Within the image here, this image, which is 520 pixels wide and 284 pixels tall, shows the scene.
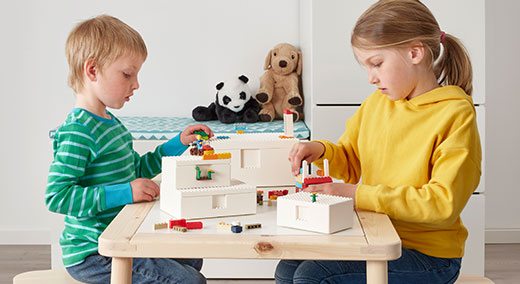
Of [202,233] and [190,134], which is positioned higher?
[190,134]

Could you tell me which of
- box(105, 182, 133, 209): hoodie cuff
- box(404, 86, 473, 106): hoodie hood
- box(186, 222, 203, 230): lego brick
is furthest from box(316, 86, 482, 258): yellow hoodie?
box(105, 182, 133, 209): hoodie cuff

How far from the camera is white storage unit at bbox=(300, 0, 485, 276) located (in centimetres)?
266

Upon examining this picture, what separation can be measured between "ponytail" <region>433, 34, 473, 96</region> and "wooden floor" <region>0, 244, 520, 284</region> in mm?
1247

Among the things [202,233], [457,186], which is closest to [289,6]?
[457,186]

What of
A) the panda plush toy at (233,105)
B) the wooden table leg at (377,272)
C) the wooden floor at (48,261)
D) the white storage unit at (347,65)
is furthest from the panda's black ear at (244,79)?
the wooden table leg at (377,272)

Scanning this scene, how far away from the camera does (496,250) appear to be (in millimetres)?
3299

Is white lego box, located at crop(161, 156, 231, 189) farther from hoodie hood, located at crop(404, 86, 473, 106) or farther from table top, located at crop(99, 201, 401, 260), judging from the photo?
hoodie hood, located at crop(404, 86, 473, 106)

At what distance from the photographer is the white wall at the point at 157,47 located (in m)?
3.26

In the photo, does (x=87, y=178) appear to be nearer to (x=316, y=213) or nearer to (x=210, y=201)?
(x=210, y=201)

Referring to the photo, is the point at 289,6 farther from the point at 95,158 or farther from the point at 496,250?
the point at 95,158

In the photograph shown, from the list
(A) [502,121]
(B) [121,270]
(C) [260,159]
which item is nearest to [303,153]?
(C) [260,159]

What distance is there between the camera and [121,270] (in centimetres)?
133

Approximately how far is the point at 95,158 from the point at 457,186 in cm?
74

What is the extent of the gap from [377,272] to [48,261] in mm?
2080
